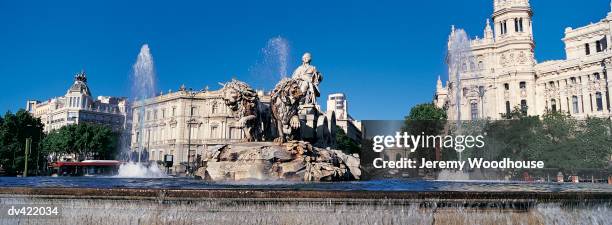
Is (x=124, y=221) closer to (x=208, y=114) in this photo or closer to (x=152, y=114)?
(x=208, y=114)

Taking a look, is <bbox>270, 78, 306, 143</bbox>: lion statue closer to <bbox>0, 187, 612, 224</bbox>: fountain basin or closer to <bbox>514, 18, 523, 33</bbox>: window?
<bbox>0, 187, 612, 224</bbox>: fountain basin

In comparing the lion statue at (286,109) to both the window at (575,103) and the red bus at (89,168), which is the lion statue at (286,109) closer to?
the red bus at (89,168)

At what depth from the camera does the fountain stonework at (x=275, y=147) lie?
13422mm

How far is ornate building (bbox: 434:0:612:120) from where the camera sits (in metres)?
62.0

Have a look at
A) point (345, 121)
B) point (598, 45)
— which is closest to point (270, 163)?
point (598, 45)

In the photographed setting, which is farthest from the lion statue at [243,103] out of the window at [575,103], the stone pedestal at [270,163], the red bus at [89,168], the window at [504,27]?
the window at [504,27]

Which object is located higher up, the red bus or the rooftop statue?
the rooftop statue

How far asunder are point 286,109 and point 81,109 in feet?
312

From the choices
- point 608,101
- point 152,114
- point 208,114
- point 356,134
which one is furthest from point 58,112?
point 608,101

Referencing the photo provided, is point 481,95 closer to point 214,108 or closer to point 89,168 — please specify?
point 214,108

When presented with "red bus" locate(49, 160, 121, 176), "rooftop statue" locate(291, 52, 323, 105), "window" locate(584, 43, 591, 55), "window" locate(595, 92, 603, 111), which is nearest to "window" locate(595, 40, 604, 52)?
"window" locate(584, 43, 591, 55)

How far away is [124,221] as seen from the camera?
7.16 meters

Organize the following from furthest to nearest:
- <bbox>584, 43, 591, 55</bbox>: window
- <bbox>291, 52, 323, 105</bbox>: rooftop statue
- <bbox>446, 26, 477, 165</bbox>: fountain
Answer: <bbox>446, 26, 477, 165</bbox>: fountain < <bbox>584, 43, 591, 55</bbox>: window < <bbox>291, 52, 323, 105</bbox>: rooftop statue

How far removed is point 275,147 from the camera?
1361 centimetres
